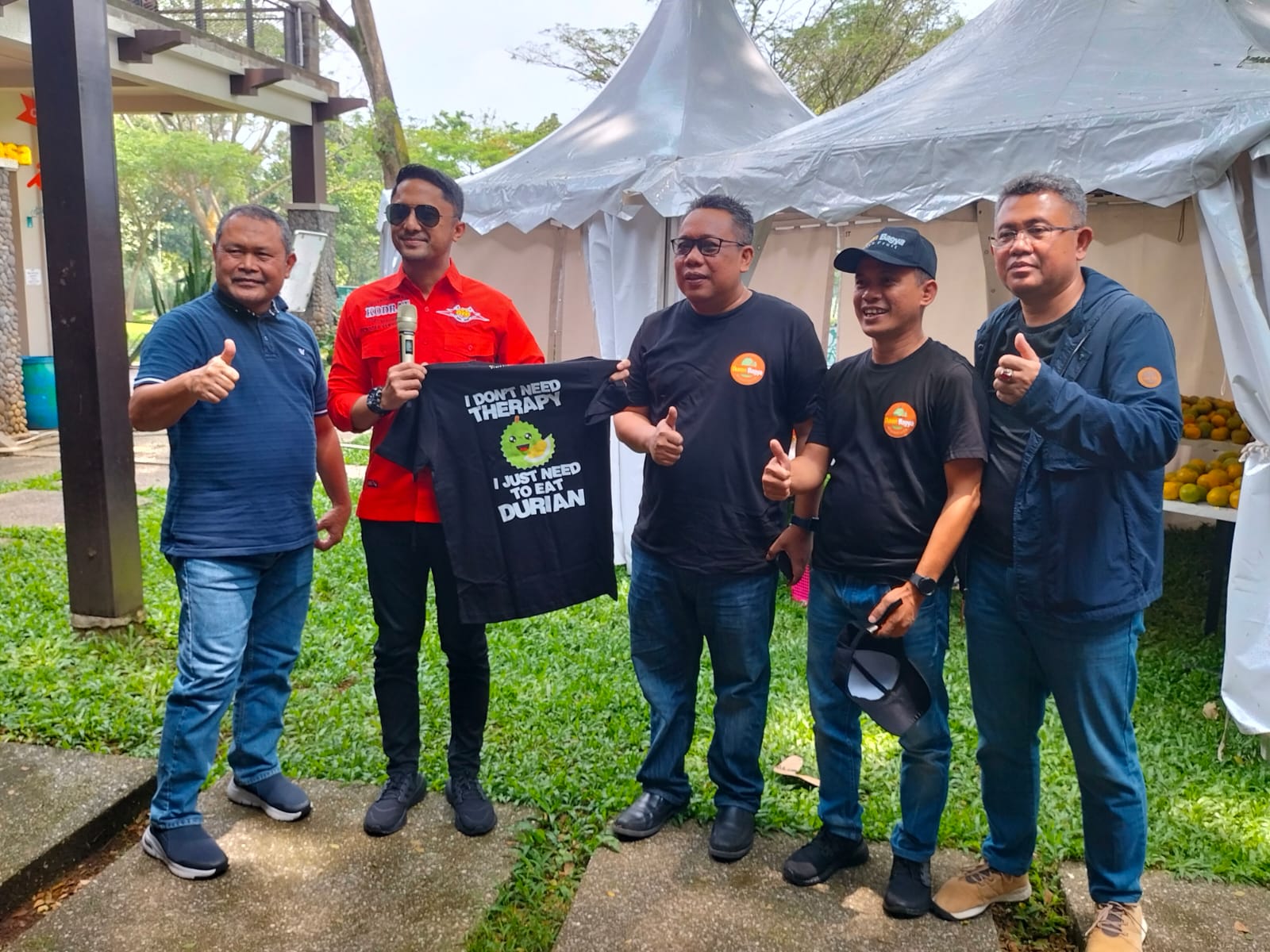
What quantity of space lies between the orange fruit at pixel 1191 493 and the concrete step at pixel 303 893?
12.7 feet

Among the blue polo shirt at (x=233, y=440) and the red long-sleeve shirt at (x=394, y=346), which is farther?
the red long-sleeve shirt at (x=394, y=346)

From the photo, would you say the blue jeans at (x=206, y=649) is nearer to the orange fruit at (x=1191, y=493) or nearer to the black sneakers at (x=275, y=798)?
the black sneakers at (x=275, y=798)

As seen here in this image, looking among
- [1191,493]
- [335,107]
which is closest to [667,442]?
[1191,493]

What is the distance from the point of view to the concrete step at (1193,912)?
273 centimetres

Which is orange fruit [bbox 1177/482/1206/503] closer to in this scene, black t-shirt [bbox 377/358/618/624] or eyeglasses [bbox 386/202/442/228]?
black t-shirt [bbox 377/358/618/624]

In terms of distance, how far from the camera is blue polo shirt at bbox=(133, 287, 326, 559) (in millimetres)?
2867

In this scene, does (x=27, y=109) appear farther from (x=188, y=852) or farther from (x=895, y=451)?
(x=895, y=451)

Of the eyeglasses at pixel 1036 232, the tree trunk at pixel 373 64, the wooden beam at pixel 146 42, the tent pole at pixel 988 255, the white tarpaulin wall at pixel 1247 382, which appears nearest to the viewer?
the eyeglasses at pixel 1036 232

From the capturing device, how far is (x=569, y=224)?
251 inches

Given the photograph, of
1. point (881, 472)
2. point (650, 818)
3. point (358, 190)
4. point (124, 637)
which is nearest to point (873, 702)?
point (881, 472)

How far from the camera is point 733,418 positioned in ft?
9.48

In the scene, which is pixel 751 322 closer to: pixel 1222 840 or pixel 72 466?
pixel 1222 840

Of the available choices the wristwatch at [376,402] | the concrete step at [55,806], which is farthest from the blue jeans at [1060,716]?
the concrete step at [55,806]

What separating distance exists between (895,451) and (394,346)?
156 cm
